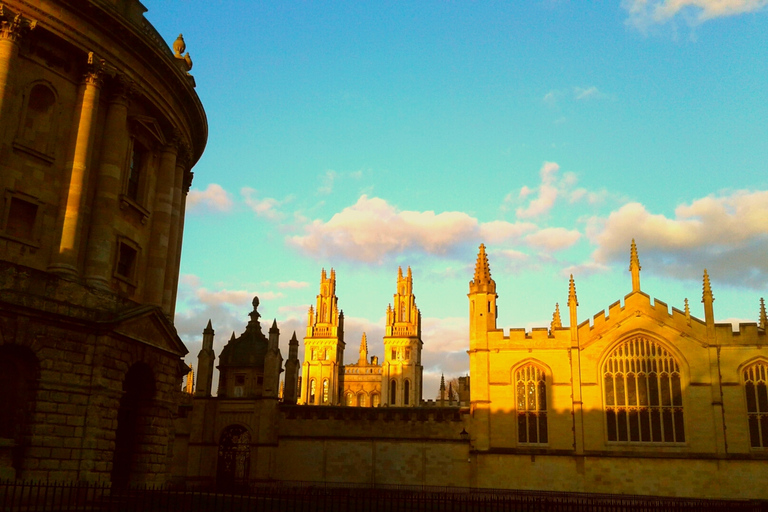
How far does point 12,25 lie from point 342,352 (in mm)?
109907

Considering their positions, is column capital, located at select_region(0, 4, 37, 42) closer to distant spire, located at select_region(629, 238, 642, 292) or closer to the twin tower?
distant spire, located at select_region(629, 238, 642, 292)

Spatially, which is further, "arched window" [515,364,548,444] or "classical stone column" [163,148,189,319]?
"arched window" [515,364,548,444]

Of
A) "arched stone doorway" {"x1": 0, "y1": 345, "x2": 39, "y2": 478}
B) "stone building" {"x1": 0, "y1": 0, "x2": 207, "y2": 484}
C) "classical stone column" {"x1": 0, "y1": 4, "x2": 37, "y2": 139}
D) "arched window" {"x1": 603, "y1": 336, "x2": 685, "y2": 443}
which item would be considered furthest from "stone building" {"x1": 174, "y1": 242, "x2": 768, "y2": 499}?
"classical stone column" {"x1": 0, "y1": 4, "x2": 37, "y2": 139}

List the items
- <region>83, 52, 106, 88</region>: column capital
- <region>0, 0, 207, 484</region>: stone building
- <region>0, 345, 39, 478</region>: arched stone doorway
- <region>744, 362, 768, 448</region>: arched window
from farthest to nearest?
<region>744, 362, 768, 448</region>: arched window, <region>83, 52, 106, 88</region>: column capital, <region>0, 0, 207, 484</region>: stone building, <region>0, 345, 39, 478</region>: arched stone doorway

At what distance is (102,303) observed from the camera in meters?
22.2

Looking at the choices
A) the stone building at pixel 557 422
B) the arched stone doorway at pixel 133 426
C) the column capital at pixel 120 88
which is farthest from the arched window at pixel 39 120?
the stone building at pixel 557 422

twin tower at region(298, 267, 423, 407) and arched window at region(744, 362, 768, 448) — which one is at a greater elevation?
twin tower at region(298, 267, 423, 407)

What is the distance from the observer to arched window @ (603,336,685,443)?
40.0 meters

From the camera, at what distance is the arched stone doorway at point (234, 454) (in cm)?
4009

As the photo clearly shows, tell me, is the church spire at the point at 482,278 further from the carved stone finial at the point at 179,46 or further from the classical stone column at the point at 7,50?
the classical stone column at the point at 7,50

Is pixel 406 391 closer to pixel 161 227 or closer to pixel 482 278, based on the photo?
pixel 482 278

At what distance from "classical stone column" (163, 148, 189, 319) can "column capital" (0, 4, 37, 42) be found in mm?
8564

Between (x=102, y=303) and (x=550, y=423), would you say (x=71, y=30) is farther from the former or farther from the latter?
(x=550, y=423)

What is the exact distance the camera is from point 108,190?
77.5ft
